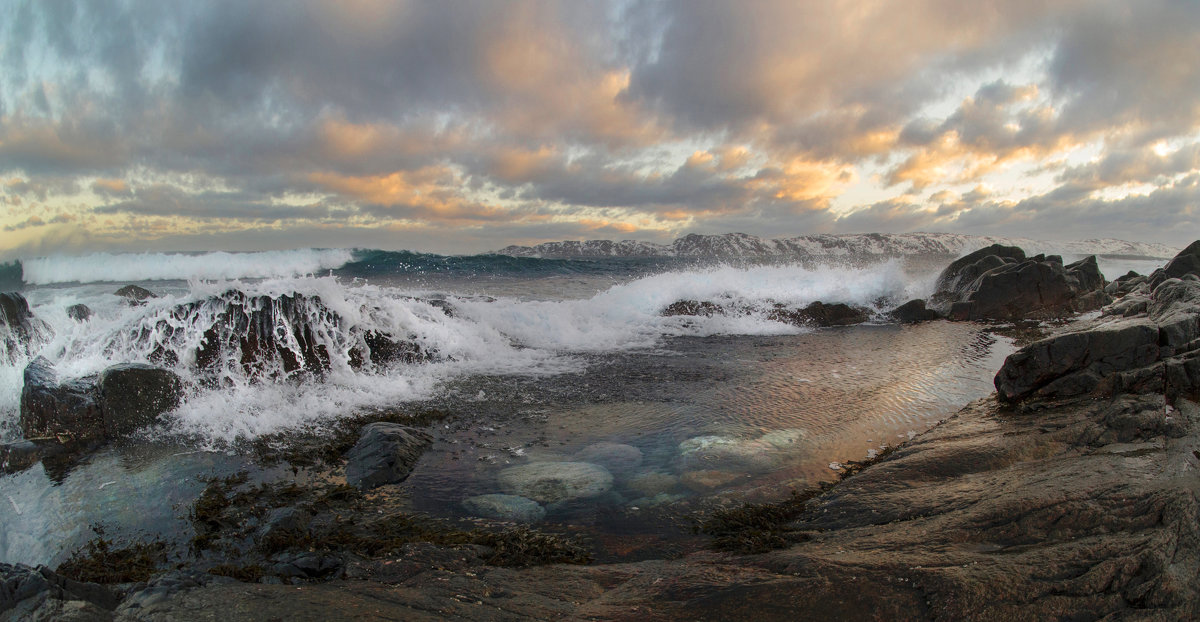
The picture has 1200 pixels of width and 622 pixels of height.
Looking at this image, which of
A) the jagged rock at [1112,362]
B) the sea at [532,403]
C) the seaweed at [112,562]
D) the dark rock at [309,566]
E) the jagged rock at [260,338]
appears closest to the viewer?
the dark rock at [309,566]

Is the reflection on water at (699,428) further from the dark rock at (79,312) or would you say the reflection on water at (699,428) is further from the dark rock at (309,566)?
the dark rock at (79,312)

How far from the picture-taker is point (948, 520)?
3.29m

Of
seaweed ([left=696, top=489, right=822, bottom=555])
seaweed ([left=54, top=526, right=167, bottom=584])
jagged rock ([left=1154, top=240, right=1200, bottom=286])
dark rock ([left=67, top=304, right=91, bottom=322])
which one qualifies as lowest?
seaweed ([left=54, top=526, right=167, bottom=584])

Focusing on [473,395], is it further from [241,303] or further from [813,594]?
[813,594]

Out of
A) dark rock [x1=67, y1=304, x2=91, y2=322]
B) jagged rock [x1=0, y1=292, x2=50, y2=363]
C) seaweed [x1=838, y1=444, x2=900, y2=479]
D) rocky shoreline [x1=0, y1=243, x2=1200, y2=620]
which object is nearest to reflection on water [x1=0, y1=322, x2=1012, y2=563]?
seaweed [x1=838, y1=444, x2=900, y2=479]

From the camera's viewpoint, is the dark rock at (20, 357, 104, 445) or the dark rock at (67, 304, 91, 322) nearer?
the dark rock at (20, 357, 104, 445)

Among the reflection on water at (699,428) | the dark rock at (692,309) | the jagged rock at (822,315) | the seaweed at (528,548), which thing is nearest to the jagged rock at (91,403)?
the reflection on water at (699,428)

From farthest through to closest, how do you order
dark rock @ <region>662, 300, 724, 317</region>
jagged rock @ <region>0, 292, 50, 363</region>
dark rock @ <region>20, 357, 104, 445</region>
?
dark rock @ <region>662, 300, 724, 317</region>, jagged rock @ <region>0, 292, 50, 363</region>, dark rock @ <region>20, 357, 104, 445</region>

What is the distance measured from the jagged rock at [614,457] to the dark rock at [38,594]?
11.8 feet

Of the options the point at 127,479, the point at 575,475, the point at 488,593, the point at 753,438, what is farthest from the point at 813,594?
the point at 127,479

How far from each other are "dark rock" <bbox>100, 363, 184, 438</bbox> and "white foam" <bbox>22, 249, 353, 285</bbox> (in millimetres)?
22058

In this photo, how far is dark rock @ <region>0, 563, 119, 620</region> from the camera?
2188 millimetres

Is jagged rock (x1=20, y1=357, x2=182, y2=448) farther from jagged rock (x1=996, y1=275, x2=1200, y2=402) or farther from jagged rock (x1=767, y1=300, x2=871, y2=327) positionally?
jagged rock (x1=767, y1=300, x2=871, y2=327)

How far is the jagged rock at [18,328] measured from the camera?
25.9ft
